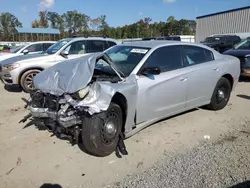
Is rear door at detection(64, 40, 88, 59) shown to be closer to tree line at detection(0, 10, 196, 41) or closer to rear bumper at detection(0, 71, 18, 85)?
rear bumper at detection(0, 71, 18, 85)

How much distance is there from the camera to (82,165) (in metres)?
3.55

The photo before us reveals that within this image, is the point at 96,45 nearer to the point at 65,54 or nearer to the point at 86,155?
the point at 65,54

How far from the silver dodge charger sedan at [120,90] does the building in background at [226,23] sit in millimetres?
22606

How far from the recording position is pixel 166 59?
4.72 meters

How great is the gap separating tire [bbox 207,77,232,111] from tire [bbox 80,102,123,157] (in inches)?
110

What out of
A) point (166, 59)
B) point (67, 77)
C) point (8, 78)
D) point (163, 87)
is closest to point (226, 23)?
point (8, 78)

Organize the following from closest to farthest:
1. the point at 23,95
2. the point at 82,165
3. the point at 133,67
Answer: the point at 82,165 → the point at 133,67 → the point at 23,95

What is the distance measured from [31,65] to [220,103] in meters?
5.66

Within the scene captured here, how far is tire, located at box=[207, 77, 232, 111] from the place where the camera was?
18.7 feet

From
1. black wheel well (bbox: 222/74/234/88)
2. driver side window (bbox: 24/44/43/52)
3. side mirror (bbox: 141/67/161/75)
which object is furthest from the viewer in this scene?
driver side window (bbox: 24/44/43/52)

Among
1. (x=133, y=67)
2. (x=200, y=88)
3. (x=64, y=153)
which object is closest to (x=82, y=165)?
(x=64, y=153)

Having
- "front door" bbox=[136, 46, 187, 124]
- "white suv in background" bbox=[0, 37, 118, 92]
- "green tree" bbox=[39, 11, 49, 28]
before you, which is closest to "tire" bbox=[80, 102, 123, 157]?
"front door" bbox=[136, 46, 187, 124]

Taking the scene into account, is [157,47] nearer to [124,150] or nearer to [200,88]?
[200,88]

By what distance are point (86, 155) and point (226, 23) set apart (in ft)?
103
